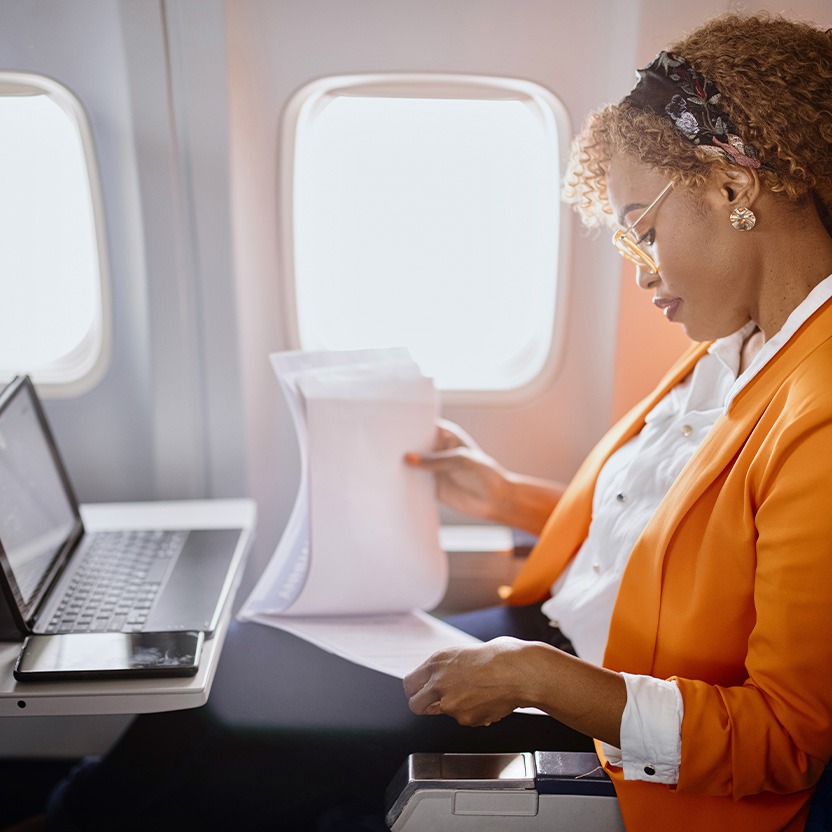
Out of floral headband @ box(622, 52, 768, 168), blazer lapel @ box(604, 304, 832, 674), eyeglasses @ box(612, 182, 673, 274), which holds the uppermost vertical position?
floral headband @ box(622, 52, 768, 168)

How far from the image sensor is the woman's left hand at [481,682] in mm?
1164

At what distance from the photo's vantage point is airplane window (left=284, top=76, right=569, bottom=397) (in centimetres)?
194

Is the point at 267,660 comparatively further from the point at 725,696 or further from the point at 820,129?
the point at 820,129

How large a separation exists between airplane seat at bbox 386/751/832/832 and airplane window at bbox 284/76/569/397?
1.06 meters

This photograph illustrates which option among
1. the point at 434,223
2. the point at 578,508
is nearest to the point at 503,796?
the point at 578,508

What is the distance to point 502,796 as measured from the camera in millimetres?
1172

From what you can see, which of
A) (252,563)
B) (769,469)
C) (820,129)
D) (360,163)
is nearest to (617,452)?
(769,469)

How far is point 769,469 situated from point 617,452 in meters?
0.53

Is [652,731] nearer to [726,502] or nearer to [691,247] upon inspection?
[726,502]

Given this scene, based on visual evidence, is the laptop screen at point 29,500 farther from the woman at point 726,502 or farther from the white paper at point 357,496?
the woman at point 726,502

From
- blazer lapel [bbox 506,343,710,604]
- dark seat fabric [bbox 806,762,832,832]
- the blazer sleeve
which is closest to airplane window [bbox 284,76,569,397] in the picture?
blazer lapel [bbox 506,343,710,604]

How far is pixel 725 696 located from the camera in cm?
112

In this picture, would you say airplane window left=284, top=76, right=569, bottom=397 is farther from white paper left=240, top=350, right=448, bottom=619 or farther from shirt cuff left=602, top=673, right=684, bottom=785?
shirt cuff left=602, top=673, right=684, bottom=785

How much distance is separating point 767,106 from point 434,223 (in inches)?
39.7
